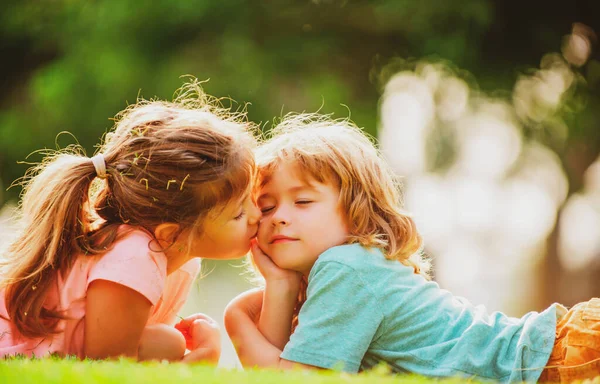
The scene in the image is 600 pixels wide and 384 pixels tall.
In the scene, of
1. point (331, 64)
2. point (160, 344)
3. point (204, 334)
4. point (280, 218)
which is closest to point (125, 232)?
point (160, 344)

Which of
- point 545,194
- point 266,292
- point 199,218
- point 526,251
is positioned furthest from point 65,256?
point 526,251

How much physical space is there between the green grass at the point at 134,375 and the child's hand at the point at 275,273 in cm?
104

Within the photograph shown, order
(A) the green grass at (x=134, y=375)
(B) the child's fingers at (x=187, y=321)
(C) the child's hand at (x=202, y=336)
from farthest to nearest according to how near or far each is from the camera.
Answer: (B) the child's fingers at (x=187, y=321)
(C) the child's hand at (x=202, y=336)
(A) the green grass at (x=134, y=375)

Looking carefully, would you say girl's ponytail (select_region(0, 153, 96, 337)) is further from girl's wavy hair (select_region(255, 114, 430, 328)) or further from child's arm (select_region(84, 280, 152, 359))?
girl's wavy hair (select_region(255, 114, 430, 328))

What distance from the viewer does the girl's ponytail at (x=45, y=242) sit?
4.04 m

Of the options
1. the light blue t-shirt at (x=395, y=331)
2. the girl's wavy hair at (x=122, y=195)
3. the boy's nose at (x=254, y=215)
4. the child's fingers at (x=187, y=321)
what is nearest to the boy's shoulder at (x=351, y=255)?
the light blue t-shirt at (x=395, y=331)

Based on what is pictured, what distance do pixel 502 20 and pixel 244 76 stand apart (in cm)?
378

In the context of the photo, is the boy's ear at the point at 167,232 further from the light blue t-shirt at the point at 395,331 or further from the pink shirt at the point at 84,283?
the light blue t-shirt at the point at 395,331

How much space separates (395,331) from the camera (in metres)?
4.06

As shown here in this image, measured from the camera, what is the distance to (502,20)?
39.9 feet

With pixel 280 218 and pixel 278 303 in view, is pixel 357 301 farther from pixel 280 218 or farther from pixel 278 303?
pixel 280 218

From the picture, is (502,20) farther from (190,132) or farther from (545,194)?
(190,132)

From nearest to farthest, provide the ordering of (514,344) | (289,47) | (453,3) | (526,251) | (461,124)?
1. (514,344)
2. (453,3)
3. (289,47)
4. (461,124)
5. (526,251)

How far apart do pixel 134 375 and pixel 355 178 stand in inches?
77.8
